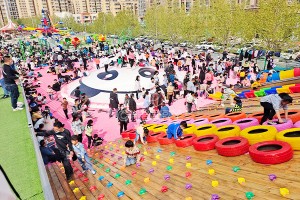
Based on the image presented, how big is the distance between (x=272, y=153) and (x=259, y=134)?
1.06 metres

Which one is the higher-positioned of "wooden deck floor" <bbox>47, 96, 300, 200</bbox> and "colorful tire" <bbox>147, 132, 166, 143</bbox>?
"wooden deck floor" <bbox>47, 96, 300, 200</bbox>

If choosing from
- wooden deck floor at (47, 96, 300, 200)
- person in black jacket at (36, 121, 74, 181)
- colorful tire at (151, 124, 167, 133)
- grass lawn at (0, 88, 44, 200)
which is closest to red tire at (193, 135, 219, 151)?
wooden deck floor at (47, 96, 300, 200)

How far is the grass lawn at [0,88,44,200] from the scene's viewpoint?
530cm

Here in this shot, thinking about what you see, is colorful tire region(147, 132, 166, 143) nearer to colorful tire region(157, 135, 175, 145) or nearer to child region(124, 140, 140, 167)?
colorful tire region(157, 135, 175, 145)

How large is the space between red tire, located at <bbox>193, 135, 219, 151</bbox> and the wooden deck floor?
146 millimetres

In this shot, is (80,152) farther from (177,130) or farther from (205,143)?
(205,143)

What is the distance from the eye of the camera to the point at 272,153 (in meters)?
4.78

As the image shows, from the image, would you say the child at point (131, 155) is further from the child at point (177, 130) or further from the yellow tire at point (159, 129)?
the yellow tire at point (159, 129)

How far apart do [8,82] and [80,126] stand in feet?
11.4

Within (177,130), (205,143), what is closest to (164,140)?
(177,130)

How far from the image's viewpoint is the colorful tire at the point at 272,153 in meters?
4.77

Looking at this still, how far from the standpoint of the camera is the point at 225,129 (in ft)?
23.8

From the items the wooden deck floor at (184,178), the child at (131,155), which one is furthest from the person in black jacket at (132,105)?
the child at (131,155)

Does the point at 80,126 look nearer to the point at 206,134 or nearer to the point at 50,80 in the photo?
the point at 206,134
